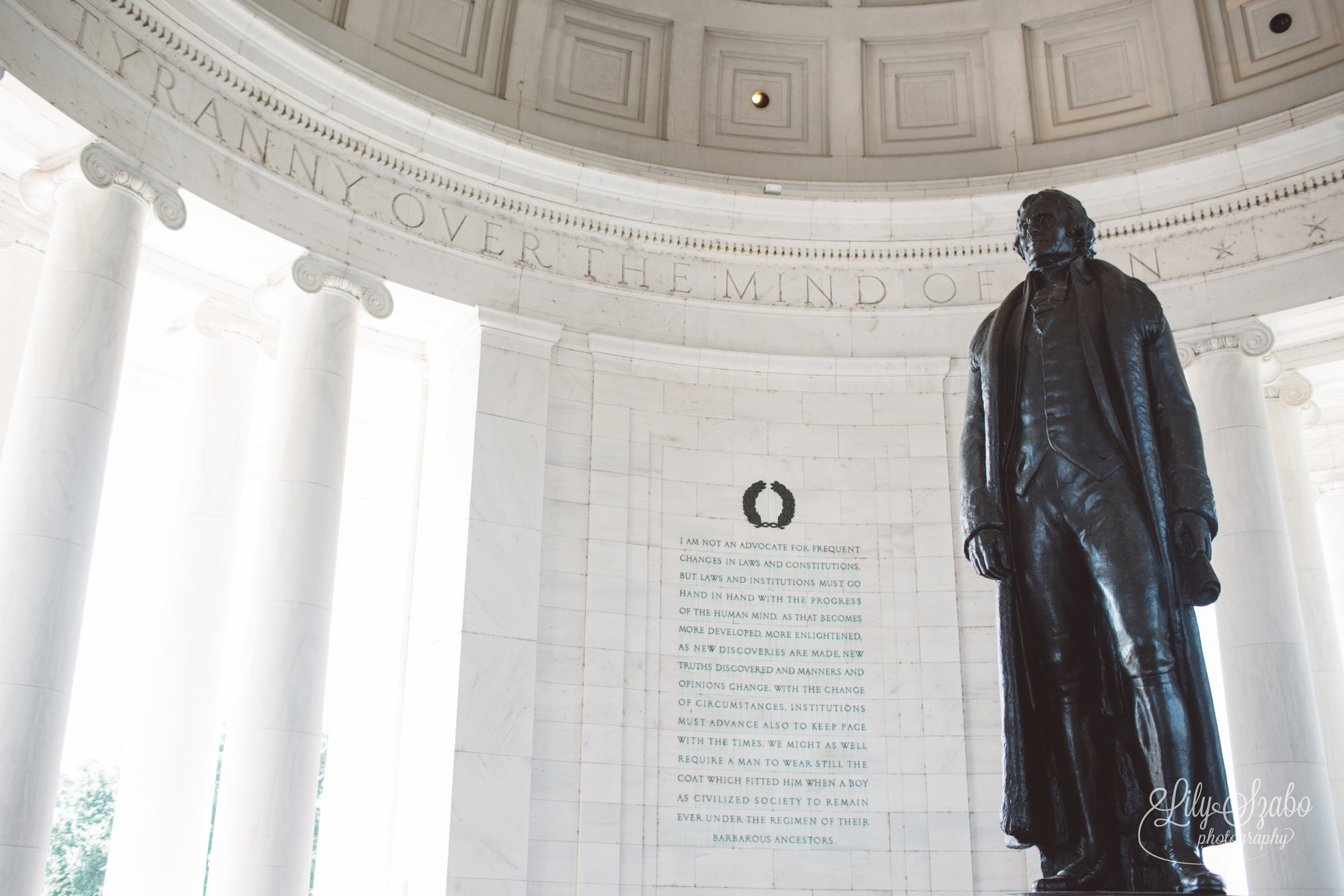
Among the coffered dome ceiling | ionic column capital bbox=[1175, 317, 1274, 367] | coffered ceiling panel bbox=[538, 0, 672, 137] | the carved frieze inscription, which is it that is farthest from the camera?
coffered ceiling panel bbox=[538, 0, 672, 137]

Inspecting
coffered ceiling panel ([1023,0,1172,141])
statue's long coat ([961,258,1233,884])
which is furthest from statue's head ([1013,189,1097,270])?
coffered ceiling panel ([1023,0,1172,141])

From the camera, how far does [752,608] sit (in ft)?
50.1

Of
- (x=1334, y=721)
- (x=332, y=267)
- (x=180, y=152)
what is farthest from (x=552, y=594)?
(x=1334, y=721)

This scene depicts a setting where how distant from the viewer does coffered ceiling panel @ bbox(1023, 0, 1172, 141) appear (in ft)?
55.9

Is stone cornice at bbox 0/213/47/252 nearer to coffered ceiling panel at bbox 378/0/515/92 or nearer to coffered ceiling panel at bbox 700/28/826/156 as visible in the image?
coffered ceiling panel at bbox 378/0/515/92

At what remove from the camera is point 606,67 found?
58.0ft

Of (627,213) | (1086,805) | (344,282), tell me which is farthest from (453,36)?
(1086,805)

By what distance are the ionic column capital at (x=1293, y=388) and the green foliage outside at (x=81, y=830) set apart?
24712 millimetres

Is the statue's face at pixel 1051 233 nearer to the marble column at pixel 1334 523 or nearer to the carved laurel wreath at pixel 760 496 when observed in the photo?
the carved laurel wreath at pixel 760 496

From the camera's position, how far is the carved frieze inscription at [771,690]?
14367 mm

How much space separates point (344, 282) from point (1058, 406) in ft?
32.2

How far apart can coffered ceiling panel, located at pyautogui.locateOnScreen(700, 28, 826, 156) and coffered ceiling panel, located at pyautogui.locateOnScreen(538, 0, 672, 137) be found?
2.50 ft

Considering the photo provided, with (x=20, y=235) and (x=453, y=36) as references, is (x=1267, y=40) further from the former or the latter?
(x=20, y=235)

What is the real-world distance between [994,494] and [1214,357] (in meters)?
9.55
